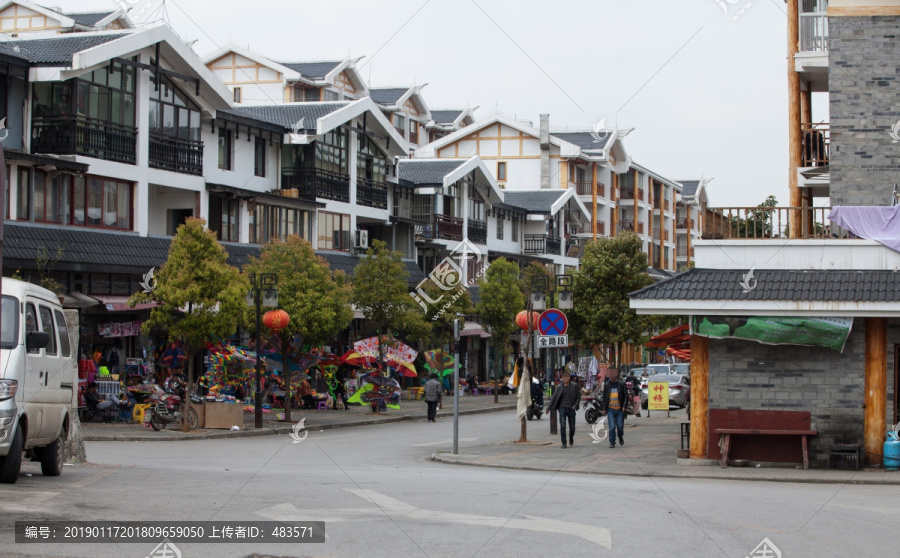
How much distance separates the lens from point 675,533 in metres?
10.9

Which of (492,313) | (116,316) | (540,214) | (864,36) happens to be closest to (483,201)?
(540,214)

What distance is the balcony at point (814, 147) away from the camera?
998 inches

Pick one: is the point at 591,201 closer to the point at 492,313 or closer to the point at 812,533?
the point at 492,313

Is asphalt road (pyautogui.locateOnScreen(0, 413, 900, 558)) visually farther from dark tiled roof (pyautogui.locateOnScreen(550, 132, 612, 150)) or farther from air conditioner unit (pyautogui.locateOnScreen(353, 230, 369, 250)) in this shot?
dark tiled roof (pyautogui.locateOnScreen(550, 132, 612, 150))

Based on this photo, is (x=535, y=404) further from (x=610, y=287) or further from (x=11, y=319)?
(x=11, y=319)

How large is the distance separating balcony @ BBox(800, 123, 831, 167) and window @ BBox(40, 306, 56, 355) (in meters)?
17.9

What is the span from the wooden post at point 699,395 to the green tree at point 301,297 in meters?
13.6

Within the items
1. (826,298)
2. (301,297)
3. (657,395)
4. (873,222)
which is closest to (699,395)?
(826,298)

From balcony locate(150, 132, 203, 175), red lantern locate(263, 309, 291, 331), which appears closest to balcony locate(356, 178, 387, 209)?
balcony locate(150, 132, 203, 175)

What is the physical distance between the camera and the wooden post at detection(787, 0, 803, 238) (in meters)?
24.9

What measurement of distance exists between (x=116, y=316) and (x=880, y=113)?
2291 centimetres

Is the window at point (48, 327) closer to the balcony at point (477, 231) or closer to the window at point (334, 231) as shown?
the window at point (334, 231)

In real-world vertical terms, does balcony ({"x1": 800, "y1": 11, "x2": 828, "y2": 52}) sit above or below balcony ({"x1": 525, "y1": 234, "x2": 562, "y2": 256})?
above

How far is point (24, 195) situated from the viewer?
101 feet
